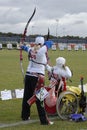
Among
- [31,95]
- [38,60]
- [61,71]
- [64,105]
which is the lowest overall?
[64,105]

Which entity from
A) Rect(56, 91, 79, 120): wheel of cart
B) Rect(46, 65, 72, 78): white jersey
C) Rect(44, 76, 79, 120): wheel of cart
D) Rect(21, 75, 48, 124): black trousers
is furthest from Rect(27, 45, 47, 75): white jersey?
Rect(56, 91, 79, 120): wheel of cart

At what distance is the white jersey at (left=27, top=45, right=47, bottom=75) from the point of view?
10.1 m

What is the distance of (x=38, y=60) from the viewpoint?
399 inches

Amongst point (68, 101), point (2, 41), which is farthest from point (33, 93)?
point (2, 41)

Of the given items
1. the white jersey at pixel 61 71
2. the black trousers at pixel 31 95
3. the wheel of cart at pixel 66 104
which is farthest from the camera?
the white jersey at pixel 61 71

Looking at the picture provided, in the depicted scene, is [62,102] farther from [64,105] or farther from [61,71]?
[61,71]

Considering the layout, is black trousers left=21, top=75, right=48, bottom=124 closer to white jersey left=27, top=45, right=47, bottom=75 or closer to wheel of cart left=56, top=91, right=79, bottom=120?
white jersey left=27, top=45, right=47, bottom=75

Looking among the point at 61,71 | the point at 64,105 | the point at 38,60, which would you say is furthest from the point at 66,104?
the point at 38,60

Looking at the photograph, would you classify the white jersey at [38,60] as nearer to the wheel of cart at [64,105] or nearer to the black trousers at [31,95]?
the black trousers at [31,95]

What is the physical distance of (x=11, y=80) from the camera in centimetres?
2041

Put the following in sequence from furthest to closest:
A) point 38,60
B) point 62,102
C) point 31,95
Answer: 1. point 62,102
2. point 31,95
3. point 38,60

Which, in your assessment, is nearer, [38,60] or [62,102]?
[38,60]

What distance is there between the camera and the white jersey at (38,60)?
1009 cm

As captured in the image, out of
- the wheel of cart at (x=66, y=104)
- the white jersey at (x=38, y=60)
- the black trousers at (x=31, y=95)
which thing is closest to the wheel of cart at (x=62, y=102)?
the wheel of cart at (x=66, y=104)
